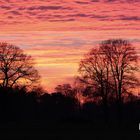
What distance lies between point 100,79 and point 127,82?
4.30 metres

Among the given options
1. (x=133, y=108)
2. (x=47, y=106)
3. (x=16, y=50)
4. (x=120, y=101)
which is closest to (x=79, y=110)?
(x=47, y=106)

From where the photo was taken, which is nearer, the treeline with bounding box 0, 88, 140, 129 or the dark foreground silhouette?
the dark foreground silhouette

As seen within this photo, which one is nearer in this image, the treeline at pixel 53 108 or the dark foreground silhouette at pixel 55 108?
the dark foreground silhouette at pixel 55 108

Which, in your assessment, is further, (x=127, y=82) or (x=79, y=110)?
(x=79, y=110)

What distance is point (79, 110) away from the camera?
143 m

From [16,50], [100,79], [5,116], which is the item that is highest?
[16,50]

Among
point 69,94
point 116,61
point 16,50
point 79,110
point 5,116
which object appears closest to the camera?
point 5,116

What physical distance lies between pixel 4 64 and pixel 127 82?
20.3 metres

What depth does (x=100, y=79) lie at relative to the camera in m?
83.4

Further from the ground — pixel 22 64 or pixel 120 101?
pixel 22 64

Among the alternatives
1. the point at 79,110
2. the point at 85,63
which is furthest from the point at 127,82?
the point at 79,110

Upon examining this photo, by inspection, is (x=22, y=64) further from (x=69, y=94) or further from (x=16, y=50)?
(x=69, y=94)

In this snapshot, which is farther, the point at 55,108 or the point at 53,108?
the point at 53,108

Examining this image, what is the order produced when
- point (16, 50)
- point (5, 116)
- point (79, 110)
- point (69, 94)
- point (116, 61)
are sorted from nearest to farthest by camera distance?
1. point (5, 116)
2. point (116, 61)
3. point (16, 50)
4. point (79, 110)
5. point (69, 94)
